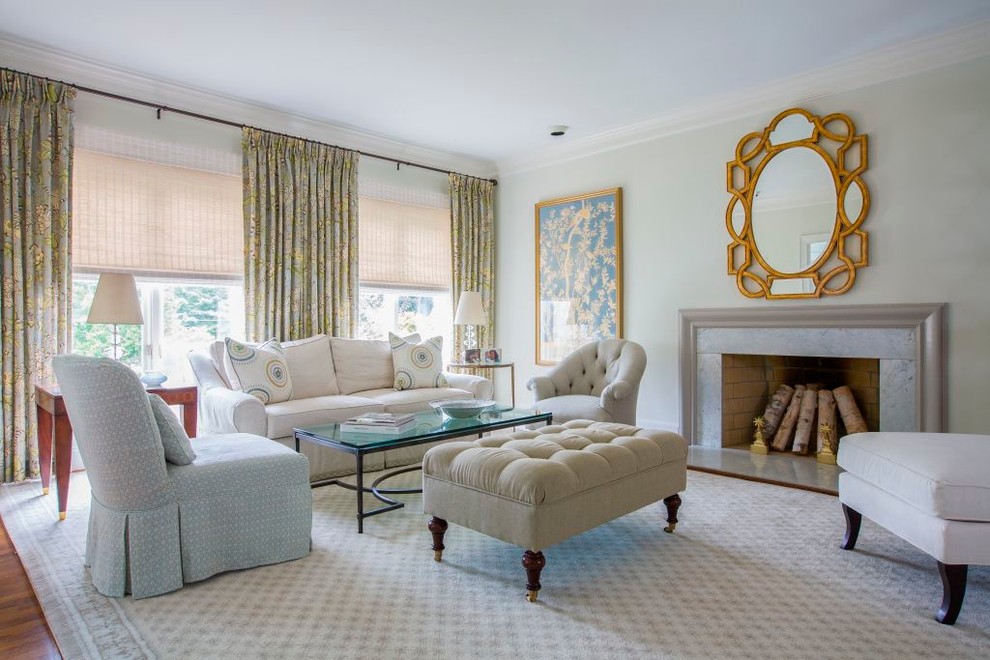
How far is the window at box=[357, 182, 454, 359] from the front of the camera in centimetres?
556

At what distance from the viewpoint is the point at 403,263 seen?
19.1 feet

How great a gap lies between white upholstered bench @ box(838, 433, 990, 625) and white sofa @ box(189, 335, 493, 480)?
2.80 meters

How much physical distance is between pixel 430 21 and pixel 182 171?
2204mm

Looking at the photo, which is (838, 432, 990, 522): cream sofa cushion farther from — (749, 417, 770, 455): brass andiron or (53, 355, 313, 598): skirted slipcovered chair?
(53, 355, 313, 598): skirted slipcovered chair

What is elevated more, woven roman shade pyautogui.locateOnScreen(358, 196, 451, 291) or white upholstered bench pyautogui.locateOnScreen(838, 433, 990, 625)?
woven roman shade pyautogui.locateOnScreen(358, 196, 451, 291)

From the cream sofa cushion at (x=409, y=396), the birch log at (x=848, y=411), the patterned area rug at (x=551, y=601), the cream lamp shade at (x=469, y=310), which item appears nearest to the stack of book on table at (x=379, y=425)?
the patterned area rug at (x=551, y=601)

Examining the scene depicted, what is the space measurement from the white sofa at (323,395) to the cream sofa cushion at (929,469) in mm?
2754

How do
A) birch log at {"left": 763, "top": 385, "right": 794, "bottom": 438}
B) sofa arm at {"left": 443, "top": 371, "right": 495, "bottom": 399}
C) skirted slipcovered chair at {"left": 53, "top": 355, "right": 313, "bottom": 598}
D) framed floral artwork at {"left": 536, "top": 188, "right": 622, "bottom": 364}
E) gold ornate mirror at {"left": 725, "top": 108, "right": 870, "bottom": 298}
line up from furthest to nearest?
1. framed floral artwork at {"left": 536, "top": 188, "right": 622, "bottom": 364}
2. sofa arm at {"left": 443, "top": 371, "right": 495, "bottom": 399}
3. birch log at {"left": 763, "top": 385, "right": 794, "bottom": 438}
4. gold ornate mirror at {"left": 725, "top": 108, "right": 870, "bottom": 298}
5. skirted slipcovered chair at {"left": 53, "top": 355, "right": 313, "bottom": 598}

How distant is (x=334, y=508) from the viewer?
3.28 metres

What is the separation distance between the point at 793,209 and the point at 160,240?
4516 millimetres

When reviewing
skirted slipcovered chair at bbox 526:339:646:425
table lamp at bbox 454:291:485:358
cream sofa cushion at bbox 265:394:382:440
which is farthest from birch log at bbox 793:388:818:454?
cream sofa cushion at bbox 265:394:382:440

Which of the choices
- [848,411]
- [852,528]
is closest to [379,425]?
[852,528]

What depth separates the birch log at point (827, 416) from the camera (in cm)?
437

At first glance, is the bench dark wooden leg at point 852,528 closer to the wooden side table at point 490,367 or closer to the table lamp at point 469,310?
the wooden side table at point 490,367
